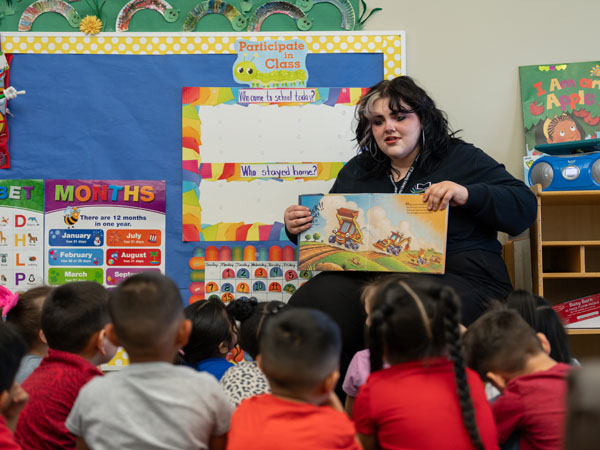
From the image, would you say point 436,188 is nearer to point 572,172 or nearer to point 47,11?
point 572,172

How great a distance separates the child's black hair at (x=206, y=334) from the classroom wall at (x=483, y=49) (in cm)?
162

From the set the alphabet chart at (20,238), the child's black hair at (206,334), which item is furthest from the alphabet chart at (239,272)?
the child's black hair at (206,334)

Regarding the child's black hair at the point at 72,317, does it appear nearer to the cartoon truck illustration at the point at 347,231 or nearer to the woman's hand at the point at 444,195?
the cartoon truck illustration at the point at 347,231

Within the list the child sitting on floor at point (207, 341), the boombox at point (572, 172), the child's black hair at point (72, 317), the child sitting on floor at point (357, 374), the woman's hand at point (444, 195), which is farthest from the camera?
the boombox at point (572, 172)

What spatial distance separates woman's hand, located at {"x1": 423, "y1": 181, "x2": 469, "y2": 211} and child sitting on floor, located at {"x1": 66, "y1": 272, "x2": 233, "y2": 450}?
1027mm

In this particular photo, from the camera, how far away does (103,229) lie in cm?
288

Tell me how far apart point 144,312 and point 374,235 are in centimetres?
104

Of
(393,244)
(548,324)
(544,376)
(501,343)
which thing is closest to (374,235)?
(393,244)

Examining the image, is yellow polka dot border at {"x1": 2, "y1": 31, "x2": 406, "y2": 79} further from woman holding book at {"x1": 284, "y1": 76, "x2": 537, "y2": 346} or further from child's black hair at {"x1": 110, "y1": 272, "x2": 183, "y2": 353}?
child's black hair at {"x1": 110, "y1": 272, "x2": 183, "y2": 353}

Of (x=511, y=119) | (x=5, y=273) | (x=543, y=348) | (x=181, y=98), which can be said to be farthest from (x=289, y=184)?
(x=543, y=348)

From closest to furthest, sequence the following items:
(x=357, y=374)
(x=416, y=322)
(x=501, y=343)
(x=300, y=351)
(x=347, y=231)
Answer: (x=300, y=351) < (x=416, y=322) < (x=501, y=343) < (x=357, y=374) < (x=347, y=231)

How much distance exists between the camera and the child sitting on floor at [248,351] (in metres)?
1.46

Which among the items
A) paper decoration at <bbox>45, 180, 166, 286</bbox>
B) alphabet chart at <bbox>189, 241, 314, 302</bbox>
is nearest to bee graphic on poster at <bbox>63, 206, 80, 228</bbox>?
paper decoration at <bbox>45, 180, 166, 286</bbox>

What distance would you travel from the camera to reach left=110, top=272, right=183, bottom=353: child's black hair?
117cm
